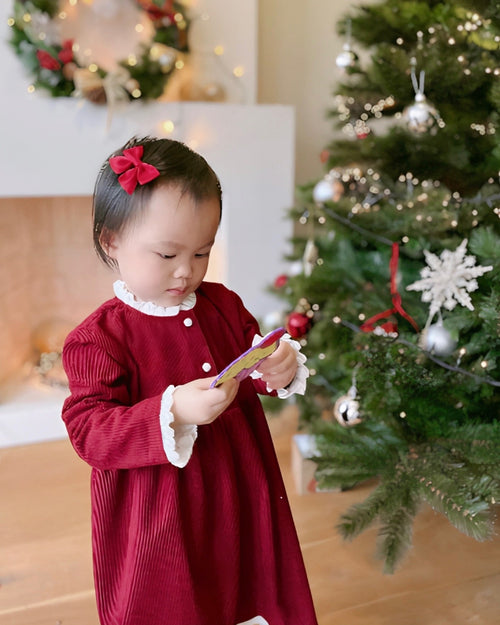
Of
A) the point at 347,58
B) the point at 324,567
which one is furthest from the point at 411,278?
the point at 324,567

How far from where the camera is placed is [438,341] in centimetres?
134

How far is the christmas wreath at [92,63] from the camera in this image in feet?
5.61

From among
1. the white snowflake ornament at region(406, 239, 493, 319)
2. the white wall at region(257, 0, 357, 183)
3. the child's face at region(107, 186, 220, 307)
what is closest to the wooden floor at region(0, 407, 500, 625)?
the white snowflake ornament at region(406, 239, 493, 319)

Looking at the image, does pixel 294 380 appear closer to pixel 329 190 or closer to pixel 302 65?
pixel 329 190

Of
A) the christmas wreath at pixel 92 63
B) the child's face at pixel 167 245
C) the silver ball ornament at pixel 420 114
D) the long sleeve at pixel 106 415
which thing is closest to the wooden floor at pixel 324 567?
the long sleeve at pixel 106 415

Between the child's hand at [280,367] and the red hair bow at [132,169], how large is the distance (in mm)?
266

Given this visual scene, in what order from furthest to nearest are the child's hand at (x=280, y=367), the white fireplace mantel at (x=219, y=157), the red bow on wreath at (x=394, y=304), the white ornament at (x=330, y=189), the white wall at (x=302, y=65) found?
the white wall at (x=302, y=65)
the white fireplace mantel at (x=219, y=157)
the white ornament at (x=330, y=189)
the red bow on wreath at (x=394, y=304)
the child's hand at (x=280, y=367)

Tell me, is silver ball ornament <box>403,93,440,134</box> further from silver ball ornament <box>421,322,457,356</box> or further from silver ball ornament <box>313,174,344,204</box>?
silver ball ornament <box>421,322,457,356</box>

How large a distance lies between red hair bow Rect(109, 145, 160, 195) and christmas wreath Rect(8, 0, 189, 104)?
1.12 meters

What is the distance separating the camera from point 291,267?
6.59 ft

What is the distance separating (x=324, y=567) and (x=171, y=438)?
33.7 inches

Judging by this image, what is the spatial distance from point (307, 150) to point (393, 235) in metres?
0.98

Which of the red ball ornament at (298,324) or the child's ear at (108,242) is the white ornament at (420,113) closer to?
the red ball ornament at (298,324)

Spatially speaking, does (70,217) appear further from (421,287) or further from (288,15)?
(421,287)
